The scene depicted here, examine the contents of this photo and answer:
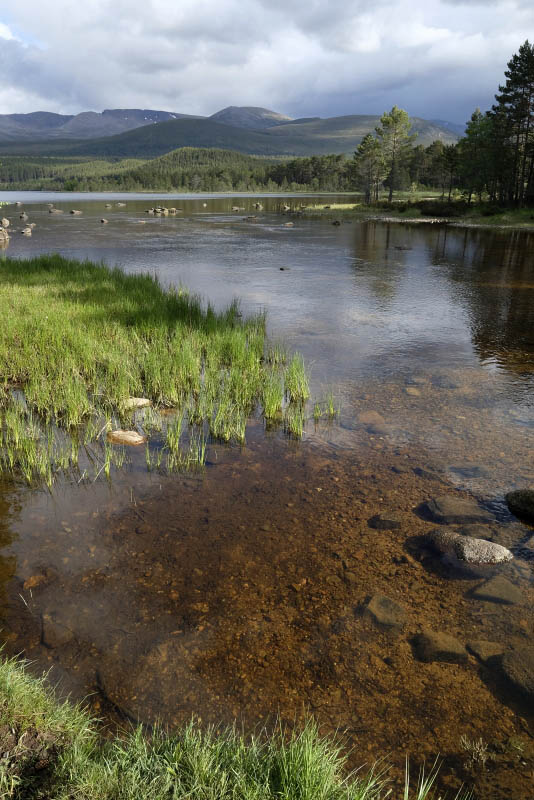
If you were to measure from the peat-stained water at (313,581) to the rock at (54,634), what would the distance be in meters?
0.04

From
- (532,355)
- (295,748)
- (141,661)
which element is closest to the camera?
(295,748)

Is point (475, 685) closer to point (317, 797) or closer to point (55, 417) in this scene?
point (317, 797)

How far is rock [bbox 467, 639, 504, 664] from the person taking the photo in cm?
499

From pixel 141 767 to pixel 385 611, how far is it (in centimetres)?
316

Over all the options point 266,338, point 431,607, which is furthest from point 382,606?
point 266,338

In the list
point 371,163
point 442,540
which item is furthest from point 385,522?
point 371,163

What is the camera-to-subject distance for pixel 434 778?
3727mm

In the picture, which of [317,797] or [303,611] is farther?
[303,611]

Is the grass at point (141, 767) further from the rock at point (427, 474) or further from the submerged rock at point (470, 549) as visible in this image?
the rock at point (427, 474)

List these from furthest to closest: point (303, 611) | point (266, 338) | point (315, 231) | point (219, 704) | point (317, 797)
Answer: point (315, 231) < point (266, 338) < point (303, 611) < point (219, 704) < point (317, 797)

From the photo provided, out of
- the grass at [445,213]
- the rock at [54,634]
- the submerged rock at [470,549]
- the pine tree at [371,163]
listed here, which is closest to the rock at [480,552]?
the submerged rock at [470,549]

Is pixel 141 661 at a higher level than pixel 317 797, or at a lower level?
lower

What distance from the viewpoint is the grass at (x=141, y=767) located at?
9.78 feet

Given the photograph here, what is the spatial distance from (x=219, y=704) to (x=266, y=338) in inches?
504
